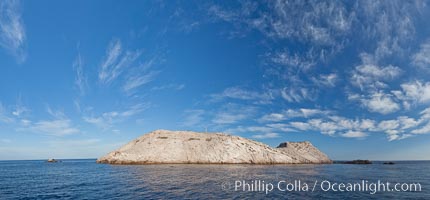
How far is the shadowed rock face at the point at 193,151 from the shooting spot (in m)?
124

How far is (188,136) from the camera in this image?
143 m

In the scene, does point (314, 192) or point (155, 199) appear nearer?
point (155, 199)

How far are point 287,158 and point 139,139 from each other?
82.7 m

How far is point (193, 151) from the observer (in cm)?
13100

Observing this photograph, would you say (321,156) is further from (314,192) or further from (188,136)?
(314,192)

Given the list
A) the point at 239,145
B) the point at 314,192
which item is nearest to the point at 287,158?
the point at 239,145

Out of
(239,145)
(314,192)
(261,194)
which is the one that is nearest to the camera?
(261,194)

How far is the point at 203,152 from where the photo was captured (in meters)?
130

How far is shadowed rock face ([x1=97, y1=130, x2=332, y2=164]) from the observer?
124 m

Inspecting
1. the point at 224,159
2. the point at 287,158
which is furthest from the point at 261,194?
the point at 287,158

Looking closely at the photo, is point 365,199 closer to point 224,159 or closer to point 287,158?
point 224,159

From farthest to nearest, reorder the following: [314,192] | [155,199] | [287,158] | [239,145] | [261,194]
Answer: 1. [287,158]
2. [239,145]
3. [314,192]
4. [261,194]
5. [155,199]

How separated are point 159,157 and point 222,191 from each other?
9339cm

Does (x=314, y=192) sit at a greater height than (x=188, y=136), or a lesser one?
lesser
